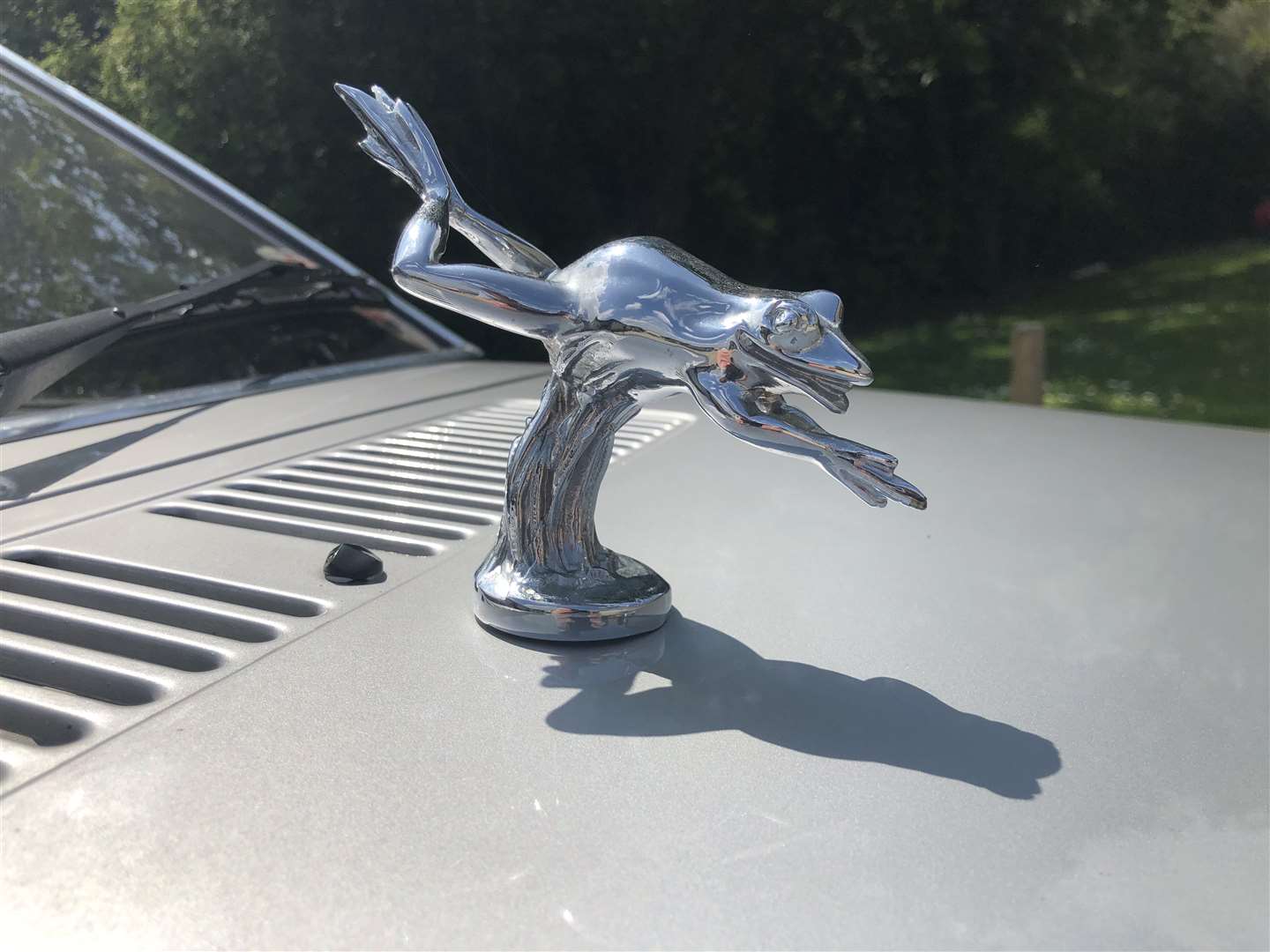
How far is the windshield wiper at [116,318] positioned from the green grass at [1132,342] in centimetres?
800

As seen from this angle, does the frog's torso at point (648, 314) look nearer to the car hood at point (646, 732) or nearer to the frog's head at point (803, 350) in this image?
the frog's head at point (803, 350)

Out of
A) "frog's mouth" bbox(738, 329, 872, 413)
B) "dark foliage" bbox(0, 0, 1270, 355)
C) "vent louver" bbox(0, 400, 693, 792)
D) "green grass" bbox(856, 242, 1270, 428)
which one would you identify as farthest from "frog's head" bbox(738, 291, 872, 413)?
"green grass" bbox(856, 242, 1270, 428)

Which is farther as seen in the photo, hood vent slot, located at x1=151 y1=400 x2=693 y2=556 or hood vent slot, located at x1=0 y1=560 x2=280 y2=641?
hood vent slot, located at x1=151 y1=400 x2=693 y2=556

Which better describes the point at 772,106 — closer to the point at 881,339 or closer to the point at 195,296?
the point at 881,339

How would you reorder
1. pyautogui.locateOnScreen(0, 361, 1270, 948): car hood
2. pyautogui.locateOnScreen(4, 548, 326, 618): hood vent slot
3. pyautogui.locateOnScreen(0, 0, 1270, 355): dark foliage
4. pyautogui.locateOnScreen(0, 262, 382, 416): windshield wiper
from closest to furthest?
1. pyautogui.locateOnScreen(0, 361, 1270, 948): car hood
2. pyautogui.locateOnScreen(4, 548, 326, 618): hood vent slot
3. pyautogui.locateOnScreen(0, 262, 382, 416): windshield wiper
4. pyautogui.locateOnScreen(0, 0, 1270, 355): dark foliage

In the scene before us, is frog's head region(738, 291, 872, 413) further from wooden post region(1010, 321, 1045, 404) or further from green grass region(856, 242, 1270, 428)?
green grass region(856, 242, 1270, 428)

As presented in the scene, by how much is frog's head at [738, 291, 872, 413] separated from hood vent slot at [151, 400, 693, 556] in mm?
588

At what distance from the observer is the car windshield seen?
1837mm

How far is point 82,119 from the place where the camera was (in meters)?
2.23

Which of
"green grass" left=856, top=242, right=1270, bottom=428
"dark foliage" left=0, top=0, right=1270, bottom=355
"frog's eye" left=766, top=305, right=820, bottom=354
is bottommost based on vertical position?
"green grass" left=856, top=242, right=1270, bottom=428

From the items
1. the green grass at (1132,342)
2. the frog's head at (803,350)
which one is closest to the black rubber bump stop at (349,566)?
the frog's head at (803,350)

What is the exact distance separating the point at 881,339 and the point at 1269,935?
10014mm

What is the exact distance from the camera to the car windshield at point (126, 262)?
184cm

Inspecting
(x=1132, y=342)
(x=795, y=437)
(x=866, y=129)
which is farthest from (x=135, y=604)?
(x=1132, y=342)
